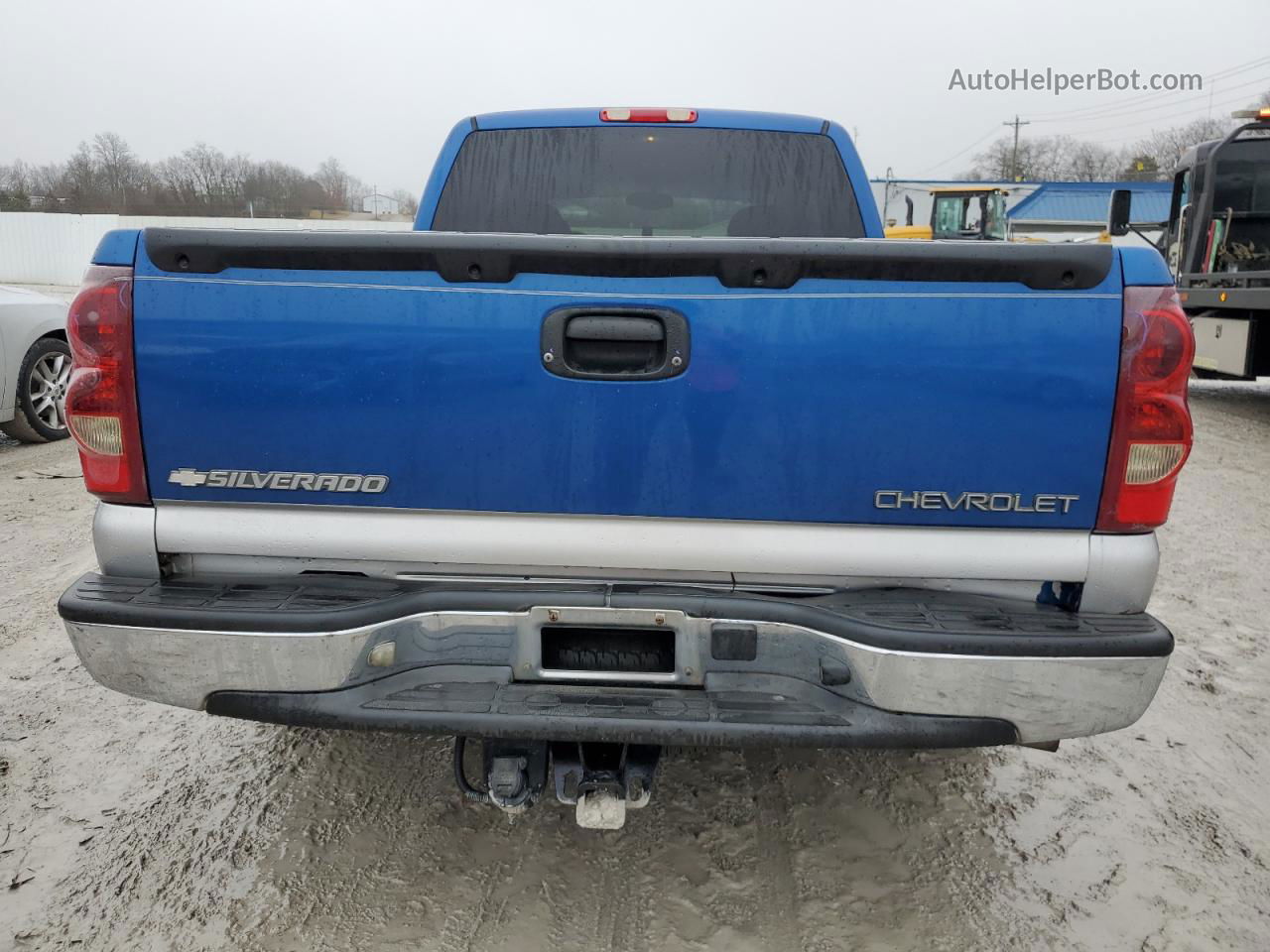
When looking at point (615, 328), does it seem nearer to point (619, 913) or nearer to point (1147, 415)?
point (1147, 415)

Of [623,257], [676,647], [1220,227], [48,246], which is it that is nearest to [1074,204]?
[1220,227]

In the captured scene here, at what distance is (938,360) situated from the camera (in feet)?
6.53

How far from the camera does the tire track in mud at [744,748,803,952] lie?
2.28 meters

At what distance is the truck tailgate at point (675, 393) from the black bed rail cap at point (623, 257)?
2 cm

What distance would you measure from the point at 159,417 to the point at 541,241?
968mm

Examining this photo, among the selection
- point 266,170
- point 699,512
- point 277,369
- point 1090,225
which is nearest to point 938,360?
point 699,512

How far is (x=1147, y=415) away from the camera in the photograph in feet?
6.57

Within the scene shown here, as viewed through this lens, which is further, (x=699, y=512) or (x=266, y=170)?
(x=266, y=170)

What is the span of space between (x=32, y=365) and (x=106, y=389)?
635 cm

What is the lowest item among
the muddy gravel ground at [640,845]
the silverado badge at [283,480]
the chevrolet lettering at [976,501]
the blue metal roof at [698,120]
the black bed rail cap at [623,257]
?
the muddy gravel ground at [640,845]

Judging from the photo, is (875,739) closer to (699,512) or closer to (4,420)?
(699,512)

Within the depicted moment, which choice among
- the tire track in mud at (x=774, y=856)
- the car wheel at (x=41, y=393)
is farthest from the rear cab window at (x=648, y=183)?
the car wheel at (x=41, y=393)

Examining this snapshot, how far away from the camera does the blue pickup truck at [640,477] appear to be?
6.52 ft

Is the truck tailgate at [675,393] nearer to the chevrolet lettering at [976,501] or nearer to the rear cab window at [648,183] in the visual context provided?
the chevrolet lettering at [976,501]
